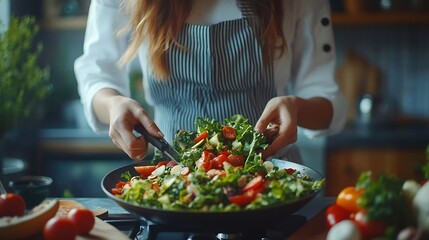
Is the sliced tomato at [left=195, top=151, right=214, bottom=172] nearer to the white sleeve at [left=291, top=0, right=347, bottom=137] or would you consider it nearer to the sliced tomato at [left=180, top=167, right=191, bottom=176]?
the sliced tomato at [left=180, top=167, right=191, bottom=176]

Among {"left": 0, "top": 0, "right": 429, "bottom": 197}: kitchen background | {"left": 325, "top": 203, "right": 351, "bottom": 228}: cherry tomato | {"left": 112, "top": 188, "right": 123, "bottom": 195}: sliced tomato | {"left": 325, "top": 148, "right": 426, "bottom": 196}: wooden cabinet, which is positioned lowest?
{"left": 325, "top": 148, "right": 426, "bottom": 196}: wooden cabinet

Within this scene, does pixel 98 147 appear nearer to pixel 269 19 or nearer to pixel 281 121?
pixel 269 19

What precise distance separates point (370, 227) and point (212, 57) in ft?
2.61

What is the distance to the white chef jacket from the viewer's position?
1.79m

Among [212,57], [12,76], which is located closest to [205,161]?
[212,57]

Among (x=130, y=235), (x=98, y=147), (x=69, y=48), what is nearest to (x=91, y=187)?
(x=98, y=147)

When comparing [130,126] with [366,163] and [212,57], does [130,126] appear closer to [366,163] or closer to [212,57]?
[212,57]

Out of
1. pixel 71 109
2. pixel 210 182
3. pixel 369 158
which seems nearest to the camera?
pixel 210 182

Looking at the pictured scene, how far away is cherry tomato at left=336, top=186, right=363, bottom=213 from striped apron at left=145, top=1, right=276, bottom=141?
25.3 inches

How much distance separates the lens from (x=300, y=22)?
183 cm

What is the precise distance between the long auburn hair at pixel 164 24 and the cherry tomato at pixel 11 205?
25.1 inches

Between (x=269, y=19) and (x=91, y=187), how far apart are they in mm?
1560

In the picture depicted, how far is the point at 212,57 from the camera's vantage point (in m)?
1.72

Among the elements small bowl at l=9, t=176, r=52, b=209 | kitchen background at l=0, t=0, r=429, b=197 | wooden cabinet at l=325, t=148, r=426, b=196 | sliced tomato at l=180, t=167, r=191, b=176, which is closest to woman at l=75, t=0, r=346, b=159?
sliced tomato at l=180, t=167, r=191, b=176
